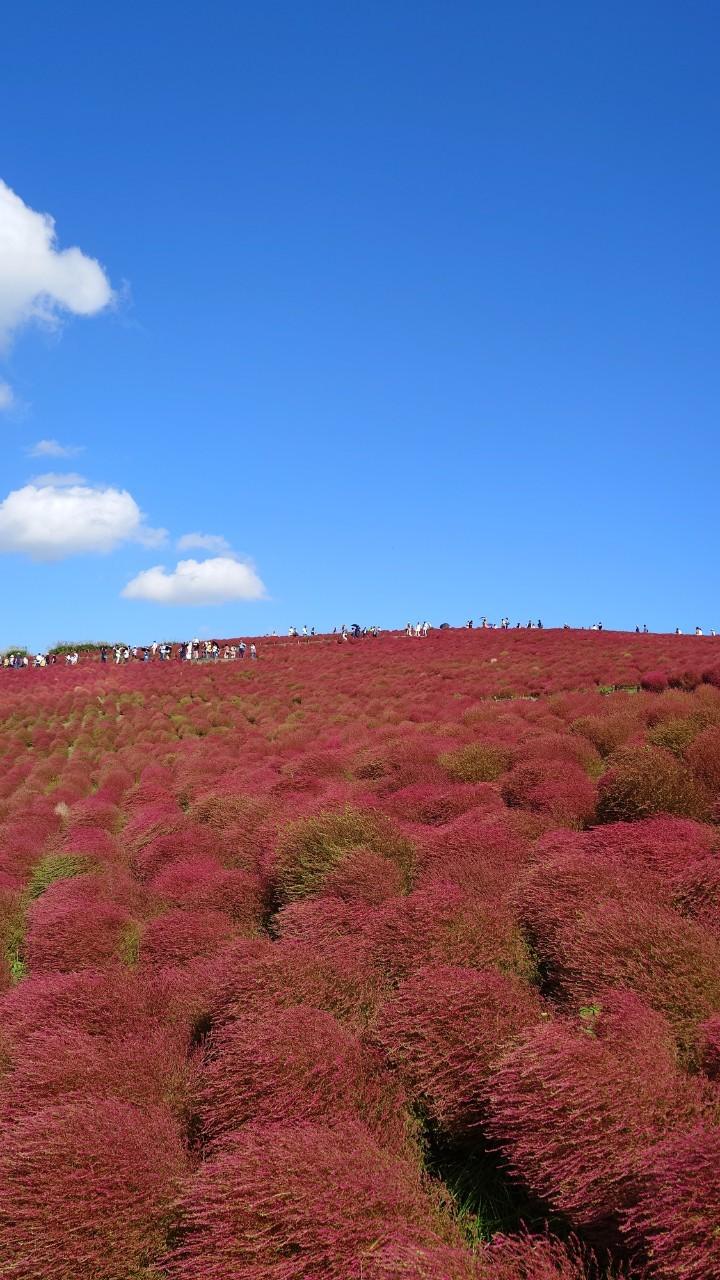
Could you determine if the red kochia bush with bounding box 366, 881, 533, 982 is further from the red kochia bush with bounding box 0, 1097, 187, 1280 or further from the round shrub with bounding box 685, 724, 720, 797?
the round shrub with bounding box 685, 724, 720, 797

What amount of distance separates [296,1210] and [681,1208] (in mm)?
1324

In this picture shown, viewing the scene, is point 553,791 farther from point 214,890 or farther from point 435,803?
point 214,890

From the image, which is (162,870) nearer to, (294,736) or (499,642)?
(294,736)

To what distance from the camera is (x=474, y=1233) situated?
11.1 feet

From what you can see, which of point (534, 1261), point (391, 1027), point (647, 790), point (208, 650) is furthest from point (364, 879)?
point (208, 650)

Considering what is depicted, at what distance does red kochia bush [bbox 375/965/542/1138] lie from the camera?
3.81m

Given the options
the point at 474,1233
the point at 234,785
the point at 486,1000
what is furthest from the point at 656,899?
the point at 234,785

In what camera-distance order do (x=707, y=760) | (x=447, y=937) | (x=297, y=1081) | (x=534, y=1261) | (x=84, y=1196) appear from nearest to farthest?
(x=534, y=1261), (x=84, y=1196), (x=297, y=1081), (x=447, y=937), (x=707, y=760)

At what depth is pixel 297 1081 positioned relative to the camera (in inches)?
144

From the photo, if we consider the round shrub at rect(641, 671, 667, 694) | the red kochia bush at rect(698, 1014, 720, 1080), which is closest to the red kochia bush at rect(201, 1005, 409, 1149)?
the red kochia bush at rect(698, 1014, 720, 1080)

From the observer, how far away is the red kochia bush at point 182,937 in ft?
19.3

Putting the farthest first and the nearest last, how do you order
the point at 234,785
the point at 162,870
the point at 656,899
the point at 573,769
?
1. the point at 234,785
2. the point at 162,870
3. the point at 573,769
4. the point at 656,899

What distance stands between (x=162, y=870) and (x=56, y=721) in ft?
60.2

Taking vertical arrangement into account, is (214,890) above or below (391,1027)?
above
